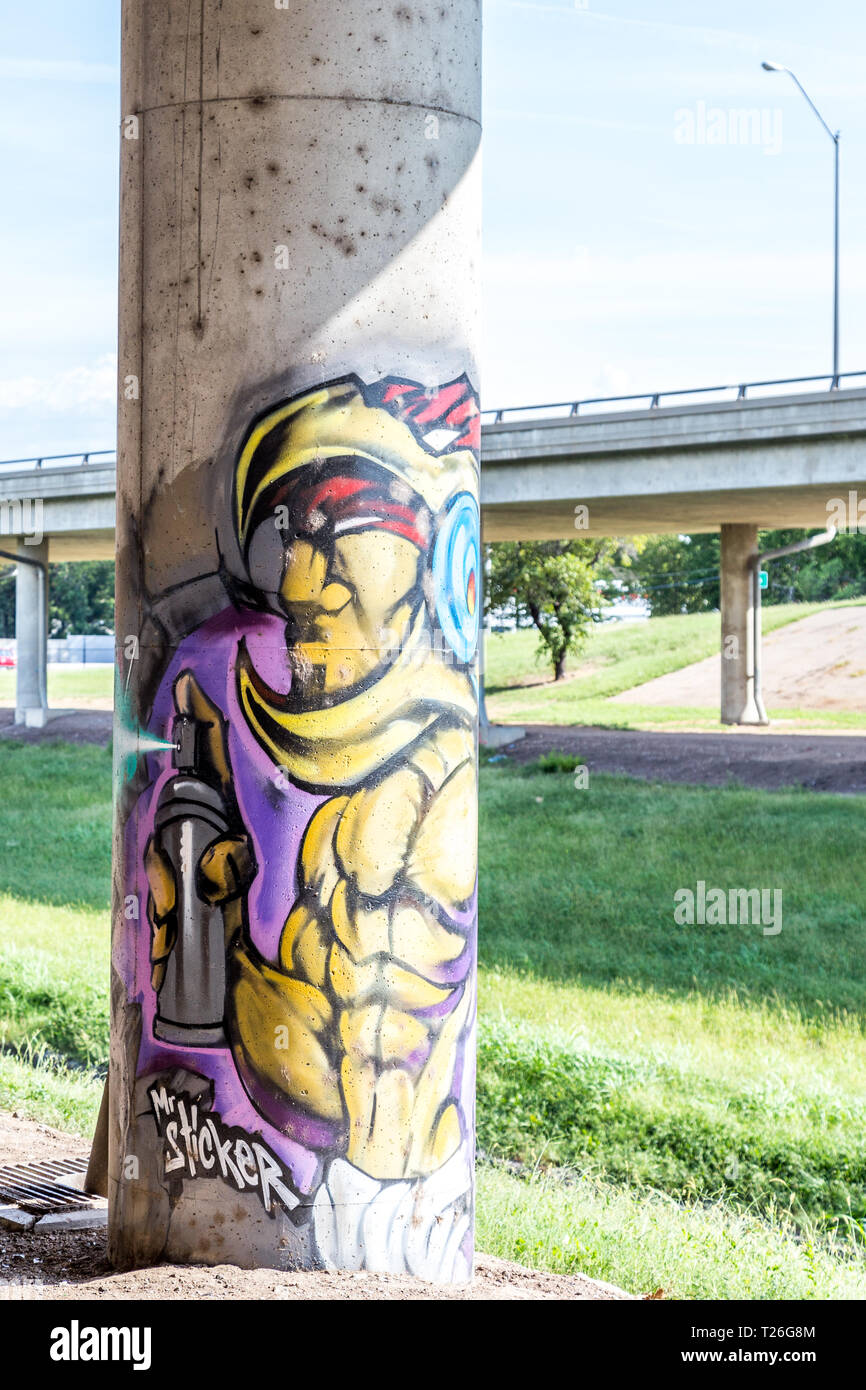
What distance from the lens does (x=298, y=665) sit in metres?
4.77

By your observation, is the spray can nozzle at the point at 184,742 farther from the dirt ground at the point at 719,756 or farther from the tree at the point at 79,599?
the tree at the point at 79,599

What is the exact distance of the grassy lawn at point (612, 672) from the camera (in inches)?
1789

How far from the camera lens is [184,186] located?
16.1 ft

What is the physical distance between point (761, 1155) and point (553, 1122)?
4.93ft

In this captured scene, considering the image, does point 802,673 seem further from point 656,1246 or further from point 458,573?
point 458,573

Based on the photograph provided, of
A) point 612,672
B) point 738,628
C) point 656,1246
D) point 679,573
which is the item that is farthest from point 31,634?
point 679,573

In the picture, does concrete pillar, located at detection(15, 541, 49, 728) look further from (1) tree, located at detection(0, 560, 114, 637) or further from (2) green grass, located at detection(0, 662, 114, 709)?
(1) tree, located at detection(0, 560, 114, 637)

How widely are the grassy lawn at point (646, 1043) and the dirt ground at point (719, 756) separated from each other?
5.46 m

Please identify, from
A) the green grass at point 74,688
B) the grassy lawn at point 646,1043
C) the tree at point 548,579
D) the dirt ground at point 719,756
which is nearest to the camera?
the grassy lawn at point 646,1043

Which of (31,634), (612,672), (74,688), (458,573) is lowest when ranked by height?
(74,688)

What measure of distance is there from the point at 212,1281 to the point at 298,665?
76.5 inches

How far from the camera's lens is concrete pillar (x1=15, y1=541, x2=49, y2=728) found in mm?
48688

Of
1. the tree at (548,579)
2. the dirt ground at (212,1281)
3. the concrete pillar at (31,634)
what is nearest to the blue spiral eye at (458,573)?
the dirt ground at (212,1281)
